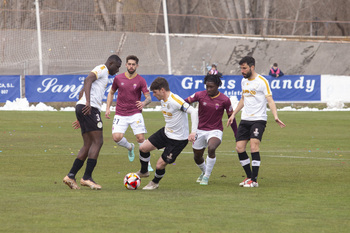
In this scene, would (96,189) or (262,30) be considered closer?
(96,189)

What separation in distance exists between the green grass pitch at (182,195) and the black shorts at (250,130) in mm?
795

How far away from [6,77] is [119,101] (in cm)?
2124

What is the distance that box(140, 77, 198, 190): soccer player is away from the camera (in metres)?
10.8

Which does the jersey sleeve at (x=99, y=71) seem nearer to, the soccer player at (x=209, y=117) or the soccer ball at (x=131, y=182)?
the soccer player at (x=209, y=117)

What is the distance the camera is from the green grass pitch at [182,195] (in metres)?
7.74

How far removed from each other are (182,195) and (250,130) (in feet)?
7.04

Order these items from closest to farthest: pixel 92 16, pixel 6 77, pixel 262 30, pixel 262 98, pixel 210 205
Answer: pixel 210 205 < pixel 262 98 < pixel 6 77 < pixel 92 16 < pixel 262 30

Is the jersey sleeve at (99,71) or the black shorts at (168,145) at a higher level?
the jersey sleeve at (99,71)

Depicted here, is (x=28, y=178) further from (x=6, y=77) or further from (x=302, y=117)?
(x=6, y=77)

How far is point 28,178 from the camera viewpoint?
11.8 metres

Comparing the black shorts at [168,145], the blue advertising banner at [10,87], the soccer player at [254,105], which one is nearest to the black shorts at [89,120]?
the black shorts at [168,145]

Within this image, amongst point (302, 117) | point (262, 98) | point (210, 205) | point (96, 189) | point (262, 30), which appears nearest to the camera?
point (210, 205)

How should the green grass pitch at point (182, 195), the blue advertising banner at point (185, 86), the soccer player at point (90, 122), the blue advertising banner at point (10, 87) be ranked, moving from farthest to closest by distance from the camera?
the blue advertising banner at point (185, 86), the blue advertising banner at point (10, 87), the soccer player at point (90, 122), the green grass pitch at point (182, 195)

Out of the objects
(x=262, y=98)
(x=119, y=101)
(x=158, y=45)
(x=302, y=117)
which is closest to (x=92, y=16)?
(x=158, y=45)
